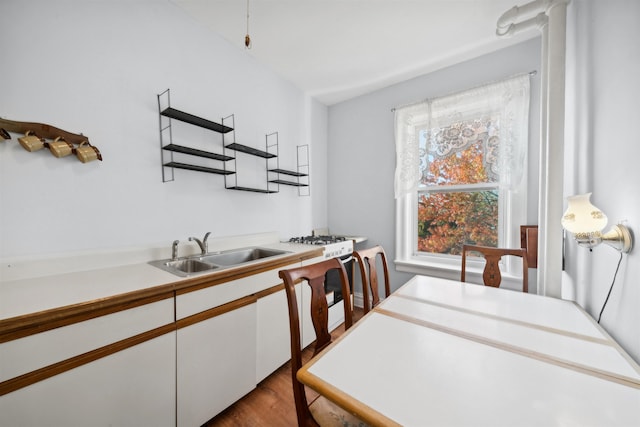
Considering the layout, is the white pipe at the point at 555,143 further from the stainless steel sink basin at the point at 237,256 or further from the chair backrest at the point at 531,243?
the stainless steel sink basin at the point at 237,256

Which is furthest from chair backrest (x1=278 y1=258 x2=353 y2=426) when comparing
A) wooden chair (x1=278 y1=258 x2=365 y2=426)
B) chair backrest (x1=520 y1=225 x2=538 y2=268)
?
chair backrest (x1=520 y1=225 x2=538 y2=268)

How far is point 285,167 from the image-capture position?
9.04ft

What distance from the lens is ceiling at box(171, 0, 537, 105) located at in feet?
5.81

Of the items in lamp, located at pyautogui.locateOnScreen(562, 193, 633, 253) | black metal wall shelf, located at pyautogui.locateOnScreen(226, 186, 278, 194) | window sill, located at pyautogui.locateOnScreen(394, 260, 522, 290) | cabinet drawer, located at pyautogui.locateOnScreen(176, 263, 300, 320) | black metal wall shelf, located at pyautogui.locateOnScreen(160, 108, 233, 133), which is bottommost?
window sill, located at pyautogui.locateOnScreen(394, 260, 522, 290)

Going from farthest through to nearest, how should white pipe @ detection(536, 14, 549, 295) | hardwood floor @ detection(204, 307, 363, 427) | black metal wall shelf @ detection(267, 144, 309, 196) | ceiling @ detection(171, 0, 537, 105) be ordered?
black metal wall shelf @ detection(267, 144, 309, 196), ceiling @ detection(171, 0, 537, 105), white pipe @ detection(536, 14, 549, 295), hardwood floor @ detection(204, 307, 363, 427)

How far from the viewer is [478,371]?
67 cm

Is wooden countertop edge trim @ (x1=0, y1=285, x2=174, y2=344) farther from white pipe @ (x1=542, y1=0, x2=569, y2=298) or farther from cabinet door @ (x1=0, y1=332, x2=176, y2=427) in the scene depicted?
white pipe @ (x1=542, y1=0, x2=569, y2=298)

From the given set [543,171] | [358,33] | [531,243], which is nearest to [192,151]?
[358,33]

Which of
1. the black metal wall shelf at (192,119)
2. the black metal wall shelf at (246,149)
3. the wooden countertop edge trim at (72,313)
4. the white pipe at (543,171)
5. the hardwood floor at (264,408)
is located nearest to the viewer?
the wooden countertop edge trim at (72,313)

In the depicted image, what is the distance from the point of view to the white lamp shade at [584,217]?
38.2 inches

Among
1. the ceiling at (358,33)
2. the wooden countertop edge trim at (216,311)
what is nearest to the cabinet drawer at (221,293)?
the wooden countertop edge trim at (216,311)

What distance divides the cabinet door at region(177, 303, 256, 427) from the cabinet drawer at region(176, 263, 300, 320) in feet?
0.27

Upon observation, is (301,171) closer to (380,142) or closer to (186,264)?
(380,142)

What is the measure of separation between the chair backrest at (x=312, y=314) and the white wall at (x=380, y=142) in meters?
1.86
